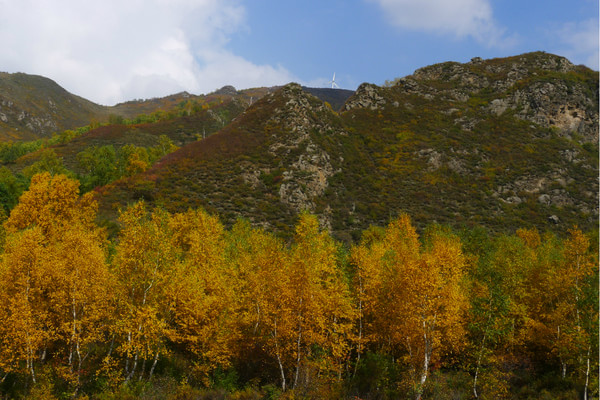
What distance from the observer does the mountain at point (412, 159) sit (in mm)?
79562

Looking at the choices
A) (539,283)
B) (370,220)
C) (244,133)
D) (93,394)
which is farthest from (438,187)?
(93,394)

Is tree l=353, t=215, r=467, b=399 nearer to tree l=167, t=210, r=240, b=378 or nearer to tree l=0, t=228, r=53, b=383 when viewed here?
tree l=167, t=210, r=240, b=378

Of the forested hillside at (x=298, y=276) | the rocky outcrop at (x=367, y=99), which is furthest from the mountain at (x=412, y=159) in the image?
the forested hillside at (x=298, y=276)

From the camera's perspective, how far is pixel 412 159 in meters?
105

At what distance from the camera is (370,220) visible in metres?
80.7

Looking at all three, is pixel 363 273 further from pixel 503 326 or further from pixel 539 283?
pixel 539 283

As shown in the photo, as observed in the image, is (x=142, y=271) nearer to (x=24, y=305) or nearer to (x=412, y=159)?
(x=24, y=305)

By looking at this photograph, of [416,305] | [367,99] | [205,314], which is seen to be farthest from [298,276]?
[367,99]

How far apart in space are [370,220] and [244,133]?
4822cm

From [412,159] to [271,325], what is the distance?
92907 mm

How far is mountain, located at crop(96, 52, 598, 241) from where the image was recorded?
261 ft

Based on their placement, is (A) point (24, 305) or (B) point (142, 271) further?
(B) point (142, 271)

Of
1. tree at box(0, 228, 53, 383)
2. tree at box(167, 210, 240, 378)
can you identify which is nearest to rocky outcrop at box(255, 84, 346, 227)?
tree at box(167, 210, 240, 378)

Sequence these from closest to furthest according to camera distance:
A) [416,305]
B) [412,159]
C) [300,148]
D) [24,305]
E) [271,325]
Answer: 1. [24,305]
2. [416,305]
3. [271,325]
4. [300,148]
5. [412,159]
